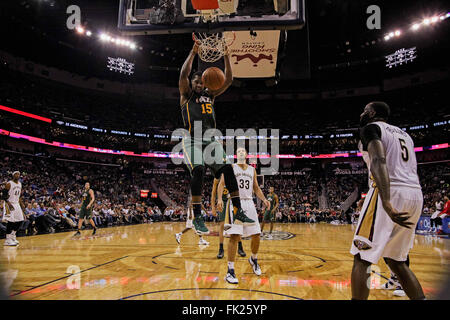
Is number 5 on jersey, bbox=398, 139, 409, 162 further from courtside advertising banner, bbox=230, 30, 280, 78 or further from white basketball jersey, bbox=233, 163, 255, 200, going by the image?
courtside advertising banner, bbox=230, 30, 280, 78

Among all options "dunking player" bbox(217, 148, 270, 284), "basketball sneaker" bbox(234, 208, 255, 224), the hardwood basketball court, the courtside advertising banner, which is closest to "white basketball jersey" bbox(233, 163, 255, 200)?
"dunking player" bbox(217, 148, 270, 284)

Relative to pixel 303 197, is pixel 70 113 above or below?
above

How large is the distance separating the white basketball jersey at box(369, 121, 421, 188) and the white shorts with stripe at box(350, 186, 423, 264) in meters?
0.07

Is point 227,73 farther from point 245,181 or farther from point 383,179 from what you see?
point 383,179

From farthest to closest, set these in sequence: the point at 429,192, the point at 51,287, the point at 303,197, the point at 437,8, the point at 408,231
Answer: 1. the point at 303,197
2. the point at 429,192
3. the point at 437,8
4. the point at 51,287
5. the point at 408,231

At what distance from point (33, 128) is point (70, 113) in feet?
10.6

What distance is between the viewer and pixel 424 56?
2408cm

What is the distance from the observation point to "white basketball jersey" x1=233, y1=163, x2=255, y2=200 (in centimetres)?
476

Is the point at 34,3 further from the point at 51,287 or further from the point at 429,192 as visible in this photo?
the point at 429,192

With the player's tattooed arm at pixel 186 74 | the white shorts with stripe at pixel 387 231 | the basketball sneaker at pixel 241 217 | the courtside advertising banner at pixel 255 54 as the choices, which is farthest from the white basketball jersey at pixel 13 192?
the white shorts with stripe at pixel 387 231

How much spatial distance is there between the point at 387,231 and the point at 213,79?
3.00 meters

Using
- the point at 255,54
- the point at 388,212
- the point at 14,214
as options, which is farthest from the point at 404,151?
the point at 14,214

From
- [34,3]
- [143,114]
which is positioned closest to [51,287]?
[34,3]
